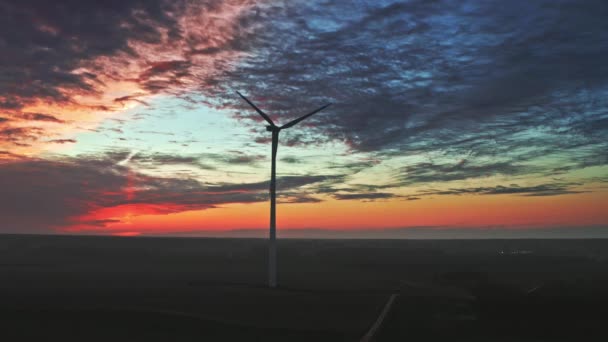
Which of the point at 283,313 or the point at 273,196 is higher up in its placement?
the point at 273,196

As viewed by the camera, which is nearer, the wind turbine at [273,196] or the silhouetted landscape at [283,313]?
the silhouetted landscape at [283,313]

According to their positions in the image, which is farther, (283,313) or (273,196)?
(273,196)

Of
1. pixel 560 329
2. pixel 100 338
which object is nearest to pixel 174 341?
pixel 100 338

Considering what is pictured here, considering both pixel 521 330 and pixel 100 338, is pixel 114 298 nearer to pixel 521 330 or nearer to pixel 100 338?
pixel 100 338

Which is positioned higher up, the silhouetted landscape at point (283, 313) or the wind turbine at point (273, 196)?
the wind turbine at point (273, 196)

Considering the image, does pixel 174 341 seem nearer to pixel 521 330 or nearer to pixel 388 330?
pixel 388 330

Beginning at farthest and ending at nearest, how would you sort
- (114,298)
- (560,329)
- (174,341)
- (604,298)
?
(604,298)
(114,298)
(560,329)
(174,341)

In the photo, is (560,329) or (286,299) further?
(286,299)

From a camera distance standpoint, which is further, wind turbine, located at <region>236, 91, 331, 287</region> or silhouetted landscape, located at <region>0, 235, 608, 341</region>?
wind turbine, located at <region>236, 91, 331, 287</region>

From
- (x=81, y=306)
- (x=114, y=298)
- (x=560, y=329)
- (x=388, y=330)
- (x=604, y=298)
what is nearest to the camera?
(x=388, y=330)

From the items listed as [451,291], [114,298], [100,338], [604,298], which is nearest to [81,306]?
[114,298]

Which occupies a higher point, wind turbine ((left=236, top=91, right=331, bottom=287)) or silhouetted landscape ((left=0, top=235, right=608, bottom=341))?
wind turbine ((left=236, top=91, right=331, bottom=287))
